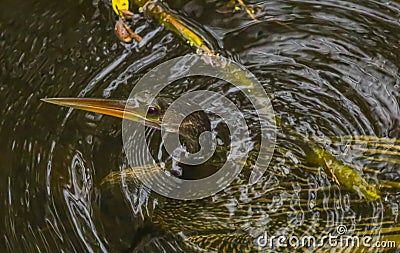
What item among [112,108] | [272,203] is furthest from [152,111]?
[272,203]

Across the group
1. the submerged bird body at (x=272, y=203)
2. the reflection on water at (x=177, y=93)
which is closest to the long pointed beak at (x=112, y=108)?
the submerged bird body at (x=272, y=203)

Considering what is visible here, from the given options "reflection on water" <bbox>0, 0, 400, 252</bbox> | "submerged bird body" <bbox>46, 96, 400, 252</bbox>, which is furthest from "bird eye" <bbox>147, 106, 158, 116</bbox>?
"reflection on water" <bbox>0, 0, 400, 252</bbox>

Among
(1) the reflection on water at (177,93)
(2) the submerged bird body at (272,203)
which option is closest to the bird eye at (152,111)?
(2) the submerged bird body at (272,203)

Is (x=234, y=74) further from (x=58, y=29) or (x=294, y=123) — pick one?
(x=58, y=29)

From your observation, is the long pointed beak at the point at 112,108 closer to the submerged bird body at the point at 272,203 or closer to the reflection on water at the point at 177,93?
the submerged bird body at the point at 272,203

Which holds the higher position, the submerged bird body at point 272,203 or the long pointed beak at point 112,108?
the long pointed beak at point 112,108

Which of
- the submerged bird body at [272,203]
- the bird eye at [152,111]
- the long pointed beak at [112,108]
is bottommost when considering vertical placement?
the submerged bird body at [272,203]

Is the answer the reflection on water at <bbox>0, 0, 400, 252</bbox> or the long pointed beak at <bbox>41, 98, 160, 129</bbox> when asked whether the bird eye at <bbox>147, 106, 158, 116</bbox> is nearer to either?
the long pointed beak at <bbox>41, 98, 160, 129</bbox>
